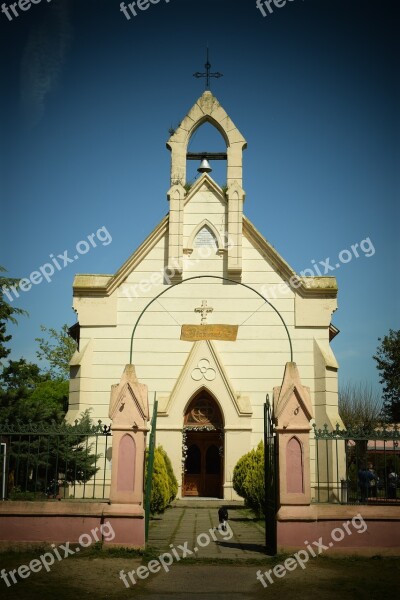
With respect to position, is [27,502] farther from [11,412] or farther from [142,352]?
[142,352]

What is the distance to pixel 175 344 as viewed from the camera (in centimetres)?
2244

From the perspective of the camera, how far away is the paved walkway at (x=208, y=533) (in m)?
12.3

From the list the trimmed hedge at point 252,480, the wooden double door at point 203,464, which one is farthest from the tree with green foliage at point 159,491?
the wooden double door at point 203,464

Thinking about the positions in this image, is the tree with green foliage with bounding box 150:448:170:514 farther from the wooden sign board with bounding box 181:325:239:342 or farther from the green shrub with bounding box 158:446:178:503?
the wooden sign board with bounding box 181:325:239:342

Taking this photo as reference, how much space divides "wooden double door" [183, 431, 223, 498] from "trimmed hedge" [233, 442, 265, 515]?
3.41 m

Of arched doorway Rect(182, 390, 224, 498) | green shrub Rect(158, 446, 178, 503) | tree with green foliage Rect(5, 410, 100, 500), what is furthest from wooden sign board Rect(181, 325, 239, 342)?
tree with green foliage Rect(5, 410, 100, 500)

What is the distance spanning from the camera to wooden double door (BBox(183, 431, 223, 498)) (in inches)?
883

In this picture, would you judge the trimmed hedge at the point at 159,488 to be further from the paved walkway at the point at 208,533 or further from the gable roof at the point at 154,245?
the gable roof at the point at 154,245

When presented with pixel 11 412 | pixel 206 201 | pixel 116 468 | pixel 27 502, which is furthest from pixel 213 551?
pixel 206 201

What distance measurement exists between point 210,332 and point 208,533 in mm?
8821

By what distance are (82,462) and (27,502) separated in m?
3.45

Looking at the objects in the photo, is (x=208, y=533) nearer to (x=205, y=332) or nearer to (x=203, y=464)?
(x=203, y=464)

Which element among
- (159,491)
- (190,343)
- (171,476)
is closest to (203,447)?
(171,476)

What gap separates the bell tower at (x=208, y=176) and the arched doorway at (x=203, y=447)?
182 inches
